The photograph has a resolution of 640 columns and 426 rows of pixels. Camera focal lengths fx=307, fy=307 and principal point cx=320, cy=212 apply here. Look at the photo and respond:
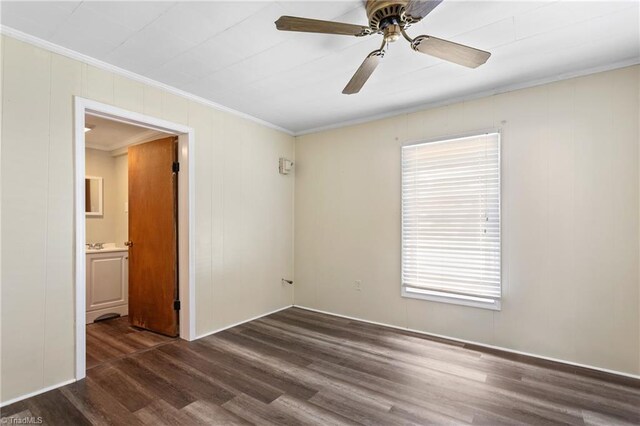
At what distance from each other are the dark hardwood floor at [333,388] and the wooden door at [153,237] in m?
0.56

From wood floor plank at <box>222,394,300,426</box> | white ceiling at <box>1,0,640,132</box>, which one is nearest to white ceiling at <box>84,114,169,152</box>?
white ceiling at <box>1,0,640,132</box>

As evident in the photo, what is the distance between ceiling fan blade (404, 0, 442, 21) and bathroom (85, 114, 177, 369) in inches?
103

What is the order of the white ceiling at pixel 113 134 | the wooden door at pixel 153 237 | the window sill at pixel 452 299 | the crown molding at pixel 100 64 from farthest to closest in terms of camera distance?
the white ceiling at pixel 113 134 < the wooden door at pixel 153 237 < the window sill at pixel 452 299 < the crown molding at pixel 100 64

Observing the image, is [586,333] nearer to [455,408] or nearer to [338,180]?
[455,408]

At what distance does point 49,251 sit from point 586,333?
4268 mm

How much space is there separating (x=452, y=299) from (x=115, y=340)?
3.52 meters

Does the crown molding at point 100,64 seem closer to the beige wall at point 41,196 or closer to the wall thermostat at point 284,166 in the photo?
the beige wall at point 41,196

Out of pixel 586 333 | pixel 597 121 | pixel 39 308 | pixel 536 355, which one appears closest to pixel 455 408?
pixel 536 355

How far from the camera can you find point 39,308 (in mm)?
2174

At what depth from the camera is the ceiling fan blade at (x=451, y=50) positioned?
169 centimetres

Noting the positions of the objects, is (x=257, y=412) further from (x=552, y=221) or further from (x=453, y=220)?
(x=552, y=221)

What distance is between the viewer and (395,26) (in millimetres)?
1664

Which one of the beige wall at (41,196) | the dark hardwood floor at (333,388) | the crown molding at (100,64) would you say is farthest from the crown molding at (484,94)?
the dark hardwood floor at (333,388)

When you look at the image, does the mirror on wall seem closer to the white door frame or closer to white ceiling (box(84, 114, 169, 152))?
white ceiling (box(84, 114, 169, 152))
